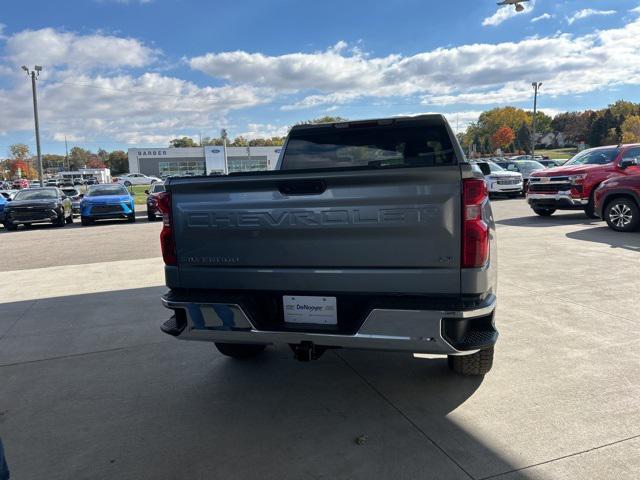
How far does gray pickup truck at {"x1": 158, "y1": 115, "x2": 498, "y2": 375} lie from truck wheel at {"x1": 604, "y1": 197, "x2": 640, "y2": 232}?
970cm

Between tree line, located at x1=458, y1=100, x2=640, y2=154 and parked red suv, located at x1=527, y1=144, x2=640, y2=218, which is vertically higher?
tree line, located at x1=458, y1=100, x2=640, y2=154

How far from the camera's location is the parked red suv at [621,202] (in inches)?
432

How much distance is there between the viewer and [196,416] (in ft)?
11.5

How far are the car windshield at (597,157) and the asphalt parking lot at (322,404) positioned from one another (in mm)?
8685

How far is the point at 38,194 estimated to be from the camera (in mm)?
19141

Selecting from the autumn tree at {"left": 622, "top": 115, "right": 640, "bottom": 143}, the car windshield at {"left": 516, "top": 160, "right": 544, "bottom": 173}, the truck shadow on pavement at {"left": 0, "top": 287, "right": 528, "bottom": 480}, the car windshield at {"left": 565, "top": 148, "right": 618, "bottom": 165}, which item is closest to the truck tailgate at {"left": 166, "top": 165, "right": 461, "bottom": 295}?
the truck shadow on pavement at {"left": 0, "top": 287, "right": 528, "bottom": 480}

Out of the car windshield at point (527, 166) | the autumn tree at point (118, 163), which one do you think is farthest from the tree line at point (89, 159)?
the car windshield at point (527, 166)

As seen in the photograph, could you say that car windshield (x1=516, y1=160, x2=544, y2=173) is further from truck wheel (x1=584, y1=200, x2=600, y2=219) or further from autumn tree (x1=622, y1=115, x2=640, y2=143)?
autumn tree (x1=622, y1=115, x2=640, y2=143)

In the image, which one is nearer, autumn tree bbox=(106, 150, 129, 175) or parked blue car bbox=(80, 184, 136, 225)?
parked blue car bbox=(80, 184, 136, 225)

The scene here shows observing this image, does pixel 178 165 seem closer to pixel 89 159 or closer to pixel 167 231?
pixel 89 159

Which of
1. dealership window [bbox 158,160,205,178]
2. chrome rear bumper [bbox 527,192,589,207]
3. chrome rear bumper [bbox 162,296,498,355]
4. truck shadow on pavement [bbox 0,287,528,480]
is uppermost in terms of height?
dealership window [bbox 158,160,205,178]

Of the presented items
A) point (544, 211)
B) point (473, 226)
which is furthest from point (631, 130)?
point (473, 226)

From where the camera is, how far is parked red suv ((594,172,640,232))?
36.0 feet

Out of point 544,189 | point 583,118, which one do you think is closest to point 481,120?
point 583,118
